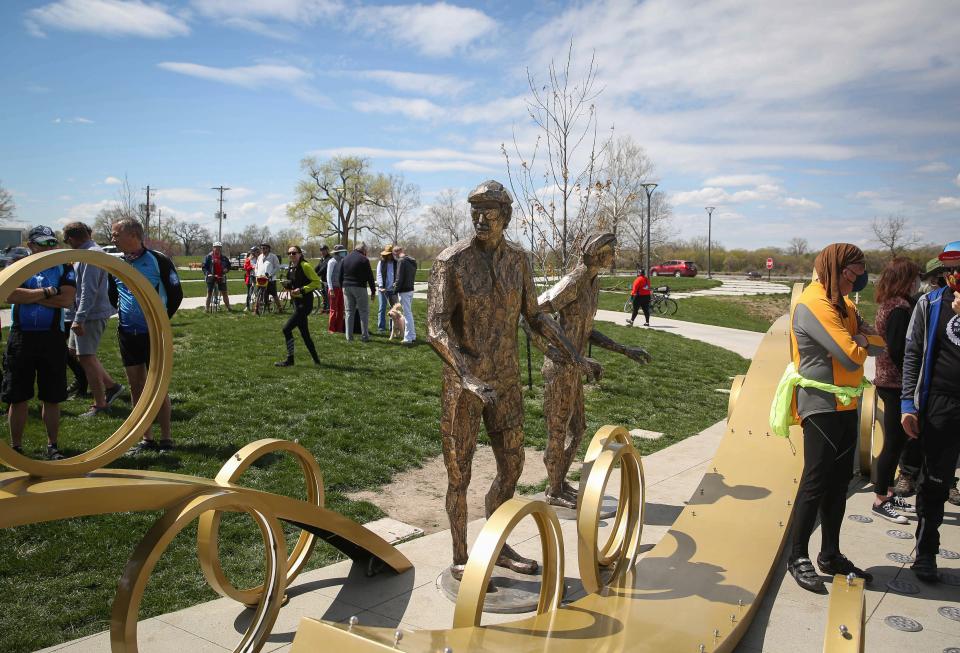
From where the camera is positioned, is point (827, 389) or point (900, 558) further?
point (900, 558)

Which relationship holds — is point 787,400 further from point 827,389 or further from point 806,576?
point 806,576

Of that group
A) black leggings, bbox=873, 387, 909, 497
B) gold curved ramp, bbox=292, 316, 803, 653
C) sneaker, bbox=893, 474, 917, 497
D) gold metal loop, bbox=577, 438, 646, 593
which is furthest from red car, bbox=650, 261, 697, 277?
gold metal loop, bbox=577, 438, 646, 593

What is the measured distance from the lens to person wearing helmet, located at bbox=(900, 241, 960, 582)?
13.5 feet

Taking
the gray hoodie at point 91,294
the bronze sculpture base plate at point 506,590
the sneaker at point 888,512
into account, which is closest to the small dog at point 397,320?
the gray hoodie at point 91,294

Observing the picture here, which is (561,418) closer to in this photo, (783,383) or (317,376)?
(783,383)

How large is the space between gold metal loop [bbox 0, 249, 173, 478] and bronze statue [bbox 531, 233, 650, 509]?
2909mm

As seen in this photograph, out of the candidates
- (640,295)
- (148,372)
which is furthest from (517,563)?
(640,295)

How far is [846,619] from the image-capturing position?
9.00 feet

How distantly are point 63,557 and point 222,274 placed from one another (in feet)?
44.5

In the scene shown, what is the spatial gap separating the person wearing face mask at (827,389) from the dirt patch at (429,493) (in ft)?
7.55

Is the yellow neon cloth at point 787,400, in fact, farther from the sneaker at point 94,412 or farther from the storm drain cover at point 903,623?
the sneaker at point 94,412

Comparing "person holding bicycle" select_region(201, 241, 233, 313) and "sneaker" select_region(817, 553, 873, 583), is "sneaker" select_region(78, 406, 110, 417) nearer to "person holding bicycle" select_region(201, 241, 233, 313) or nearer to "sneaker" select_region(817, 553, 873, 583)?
"sneaker" select_region(817, 553, 873, 583)

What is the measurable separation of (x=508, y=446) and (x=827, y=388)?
1721 millimetres

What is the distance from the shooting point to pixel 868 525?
5152 millimetres
